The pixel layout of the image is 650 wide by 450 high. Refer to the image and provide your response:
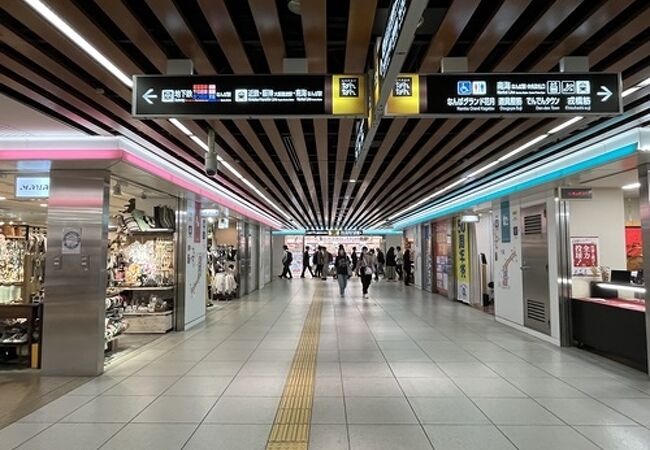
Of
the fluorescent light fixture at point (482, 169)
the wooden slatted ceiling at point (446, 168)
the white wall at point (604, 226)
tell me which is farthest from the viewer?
the fluorescent light fixture at point (482, 169)

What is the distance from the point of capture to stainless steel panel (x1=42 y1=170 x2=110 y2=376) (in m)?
5.10

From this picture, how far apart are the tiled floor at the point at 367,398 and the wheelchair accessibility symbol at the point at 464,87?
104 inches

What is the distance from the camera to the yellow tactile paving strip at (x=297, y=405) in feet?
10.4

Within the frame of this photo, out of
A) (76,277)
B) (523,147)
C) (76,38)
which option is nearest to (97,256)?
(76,277)

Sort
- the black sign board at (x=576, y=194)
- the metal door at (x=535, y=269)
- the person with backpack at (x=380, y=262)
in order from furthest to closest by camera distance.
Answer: the person with backpack at (x=380, y=262), the metal door at (x=535, y=269), the black sign board at (x=576, y=194)

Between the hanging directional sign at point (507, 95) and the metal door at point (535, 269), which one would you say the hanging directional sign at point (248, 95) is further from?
the metal door at point (535, 269)

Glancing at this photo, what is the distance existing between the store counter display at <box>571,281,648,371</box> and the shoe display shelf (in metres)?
7.43

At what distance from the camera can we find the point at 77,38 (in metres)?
2.85

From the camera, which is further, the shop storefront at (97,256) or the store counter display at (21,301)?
the store counter display at (21,301)

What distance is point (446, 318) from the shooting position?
350 inches

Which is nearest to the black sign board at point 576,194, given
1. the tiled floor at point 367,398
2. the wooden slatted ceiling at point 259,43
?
the wooden slatted ceiling at point 259,43

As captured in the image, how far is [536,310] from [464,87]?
542 cm

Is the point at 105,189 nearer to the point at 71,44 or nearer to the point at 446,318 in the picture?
the point at 71,44

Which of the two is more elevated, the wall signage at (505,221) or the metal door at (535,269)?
the wall signage at (505,221)
